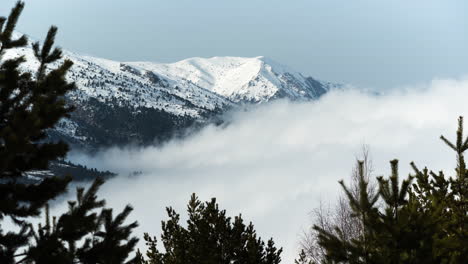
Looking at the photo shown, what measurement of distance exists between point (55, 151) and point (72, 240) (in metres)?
1.13

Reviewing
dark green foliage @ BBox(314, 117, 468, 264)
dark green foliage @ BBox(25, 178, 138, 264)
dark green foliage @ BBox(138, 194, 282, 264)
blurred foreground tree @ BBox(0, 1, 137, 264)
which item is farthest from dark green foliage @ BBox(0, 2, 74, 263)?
dark green foliage @ BBox(138, 194, 282, 264)

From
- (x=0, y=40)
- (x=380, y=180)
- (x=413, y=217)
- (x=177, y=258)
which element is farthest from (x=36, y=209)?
(x=177, y=258)

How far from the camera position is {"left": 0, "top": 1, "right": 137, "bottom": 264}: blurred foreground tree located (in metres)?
6.05

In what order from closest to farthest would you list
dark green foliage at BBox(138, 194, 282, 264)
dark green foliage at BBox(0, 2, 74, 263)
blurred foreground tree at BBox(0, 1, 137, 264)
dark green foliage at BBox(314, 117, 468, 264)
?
blurred foreground tree at BBox(0, 1, 137, 264)
dark green foliage at BBox(0, 2, 74, 263)
dark green foliage at BBox(314, 117, 468, 264)
dark green foliage at BBox(138, 194, 282, 264)

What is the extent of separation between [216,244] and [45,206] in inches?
369

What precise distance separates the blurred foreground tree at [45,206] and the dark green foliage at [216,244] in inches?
343

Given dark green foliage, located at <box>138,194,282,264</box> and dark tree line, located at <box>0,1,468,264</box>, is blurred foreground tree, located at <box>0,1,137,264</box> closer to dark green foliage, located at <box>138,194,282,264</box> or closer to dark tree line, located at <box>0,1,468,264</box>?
dark tree line, located at <box>0,1,468,264</box>

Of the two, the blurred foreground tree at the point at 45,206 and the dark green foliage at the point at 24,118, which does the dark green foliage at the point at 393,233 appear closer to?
the blurred foreground tree at the point at 45,206

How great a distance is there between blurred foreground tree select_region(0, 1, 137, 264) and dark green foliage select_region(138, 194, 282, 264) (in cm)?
872

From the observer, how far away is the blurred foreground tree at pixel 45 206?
6047 mm

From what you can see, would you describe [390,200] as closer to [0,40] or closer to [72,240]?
[72,240]

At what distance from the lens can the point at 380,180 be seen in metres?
6.72

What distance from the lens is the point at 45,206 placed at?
265 inches

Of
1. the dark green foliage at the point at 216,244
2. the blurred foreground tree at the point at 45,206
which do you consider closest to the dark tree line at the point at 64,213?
the blurred foreground tree at the point at 45,206
